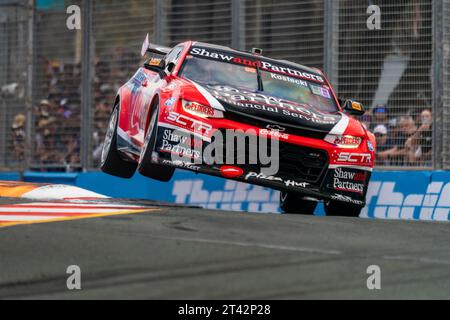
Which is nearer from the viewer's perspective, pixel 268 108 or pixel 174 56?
pixel 268 108

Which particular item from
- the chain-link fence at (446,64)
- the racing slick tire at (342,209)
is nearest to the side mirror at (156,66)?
the racing slick tire at (342,209)

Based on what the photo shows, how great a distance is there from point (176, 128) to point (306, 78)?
235 cm

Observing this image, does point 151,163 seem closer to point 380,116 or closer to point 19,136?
point 380,116

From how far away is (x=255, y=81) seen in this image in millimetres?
11406

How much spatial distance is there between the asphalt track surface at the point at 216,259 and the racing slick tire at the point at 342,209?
3.27 metres

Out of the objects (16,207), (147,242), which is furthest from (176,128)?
(147,242)

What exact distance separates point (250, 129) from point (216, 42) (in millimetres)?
6147

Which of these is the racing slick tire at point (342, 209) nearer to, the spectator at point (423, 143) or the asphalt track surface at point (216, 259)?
the spectator at point (423, 143)

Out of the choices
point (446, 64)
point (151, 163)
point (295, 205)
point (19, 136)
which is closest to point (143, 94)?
point (151, 163)

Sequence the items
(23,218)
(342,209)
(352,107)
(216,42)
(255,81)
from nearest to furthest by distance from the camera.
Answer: (23,218), (342,209), (255,81), (352,107), (216,42)

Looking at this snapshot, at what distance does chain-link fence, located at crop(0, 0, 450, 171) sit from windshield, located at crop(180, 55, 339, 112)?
2696 millimetres

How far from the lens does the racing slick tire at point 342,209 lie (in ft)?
36.2

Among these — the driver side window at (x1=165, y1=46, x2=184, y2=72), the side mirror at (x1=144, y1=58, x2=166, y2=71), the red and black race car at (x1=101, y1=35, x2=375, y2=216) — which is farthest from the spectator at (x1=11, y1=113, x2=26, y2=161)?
the side mirror at (x1=144, y1=58, x2=166, y2=71)

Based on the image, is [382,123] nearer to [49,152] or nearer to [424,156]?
[424,156]
